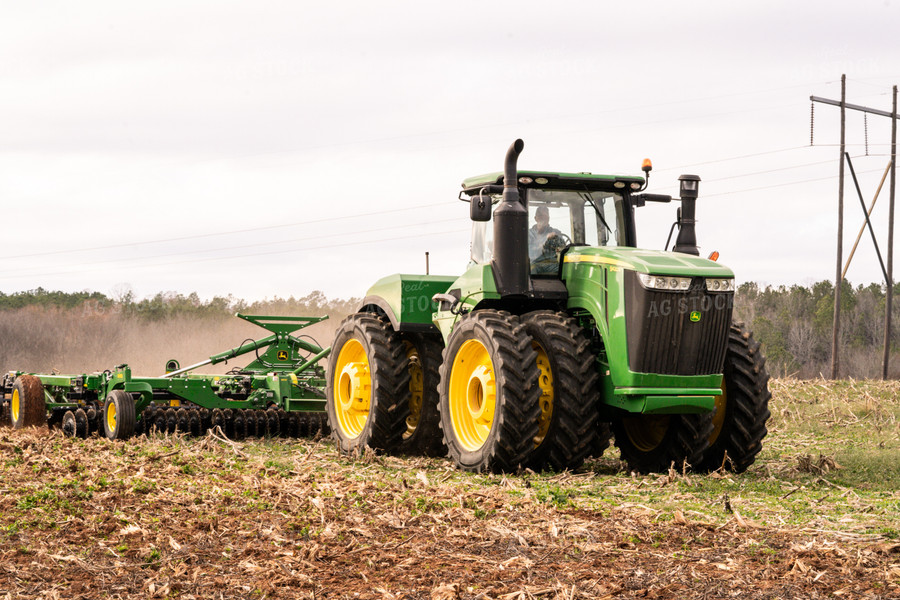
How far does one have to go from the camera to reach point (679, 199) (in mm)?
10656

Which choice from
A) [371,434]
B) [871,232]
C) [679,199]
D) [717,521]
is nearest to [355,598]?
[717,521]

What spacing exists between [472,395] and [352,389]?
2342 mm

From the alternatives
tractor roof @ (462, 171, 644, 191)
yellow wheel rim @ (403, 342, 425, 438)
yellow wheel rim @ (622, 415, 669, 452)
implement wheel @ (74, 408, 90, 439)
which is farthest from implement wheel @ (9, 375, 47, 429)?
yellow wheel rim @ (622, 415, 669, 452)

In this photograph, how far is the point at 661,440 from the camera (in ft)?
31.9

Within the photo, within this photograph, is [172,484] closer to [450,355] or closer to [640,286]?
[450,355]

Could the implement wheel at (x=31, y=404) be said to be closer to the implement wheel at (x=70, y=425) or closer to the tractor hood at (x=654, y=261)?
the implement wheel at (x=70, y=425)

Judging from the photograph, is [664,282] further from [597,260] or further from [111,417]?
[111,417]

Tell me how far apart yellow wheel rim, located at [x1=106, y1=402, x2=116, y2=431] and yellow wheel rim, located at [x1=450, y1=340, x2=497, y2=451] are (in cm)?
495

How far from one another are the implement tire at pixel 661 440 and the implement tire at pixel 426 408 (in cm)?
189

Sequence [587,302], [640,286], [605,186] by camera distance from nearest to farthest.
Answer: [640,286]
[587,302]
[605,186]

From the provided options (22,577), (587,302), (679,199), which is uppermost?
(679,199)

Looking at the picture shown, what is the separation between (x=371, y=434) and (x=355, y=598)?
18.6 ft

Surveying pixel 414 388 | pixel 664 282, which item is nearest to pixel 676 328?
pixel 664 282

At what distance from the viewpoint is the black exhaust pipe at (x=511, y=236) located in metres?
9.34
